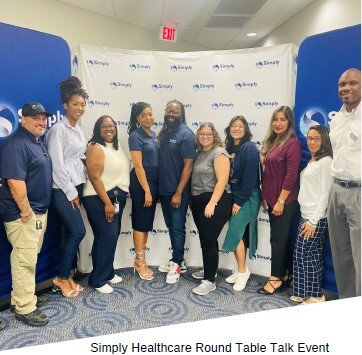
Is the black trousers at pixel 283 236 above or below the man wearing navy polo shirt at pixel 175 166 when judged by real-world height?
below

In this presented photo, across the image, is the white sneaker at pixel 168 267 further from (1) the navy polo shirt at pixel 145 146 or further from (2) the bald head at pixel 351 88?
(2) the bald head at pixel 351 88

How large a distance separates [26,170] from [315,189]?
193 cm

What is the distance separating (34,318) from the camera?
2.18 m

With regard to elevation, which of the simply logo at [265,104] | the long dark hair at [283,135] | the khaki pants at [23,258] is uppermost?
the simply logo at [265,104]

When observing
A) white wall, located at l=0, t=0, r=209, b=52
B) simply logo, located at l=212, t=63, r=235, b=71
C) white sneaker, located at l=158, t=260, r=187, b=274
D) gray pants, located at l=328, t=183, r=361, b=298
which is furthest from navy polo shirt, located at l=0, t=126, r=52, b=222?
white wall, located at l=0, t=0, r=209, b=52

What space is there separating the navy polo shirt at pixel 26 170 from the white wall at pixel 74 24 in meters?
2.80

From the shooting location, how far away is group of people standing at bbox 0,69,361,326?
2.09 metres

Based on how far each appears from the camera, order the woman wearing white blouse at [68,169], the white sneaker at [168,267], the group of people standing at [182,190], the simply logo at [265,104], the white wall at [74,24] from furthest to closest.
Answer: the white wall at [74,24] → the white sneaker at [168,267] → the simply logo at [265,104] → the woman wearing white blouse at [68,169] → the group of people standing at [182,190]

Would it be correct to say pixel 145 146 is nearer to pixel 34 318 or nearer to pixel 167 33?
pixel 34 318

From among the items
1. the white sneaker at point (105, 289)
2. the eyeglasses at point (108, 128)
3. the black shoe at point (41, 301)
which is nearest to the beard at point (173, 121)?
the eyeglasses at point (108, 128)

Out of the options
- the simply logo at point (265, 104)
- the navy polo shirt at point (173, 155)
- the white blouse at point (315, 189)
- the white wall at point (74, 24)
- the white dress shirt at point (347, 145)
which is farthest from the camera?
the white wall at point (74, 24)

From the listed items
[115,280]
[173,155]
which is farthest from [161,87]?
[115,280]

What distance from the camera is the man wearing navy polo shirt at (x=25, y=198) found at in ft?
6.69

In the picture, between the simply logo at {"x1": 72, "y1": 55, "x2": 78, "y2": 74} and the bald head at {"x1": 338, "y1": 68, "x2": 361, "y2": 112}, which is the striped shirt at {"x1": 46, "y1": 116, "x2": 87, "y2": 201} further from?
the bald head at {"x1": 338, "y1": 68, "x2": 361, "y2": 112}
